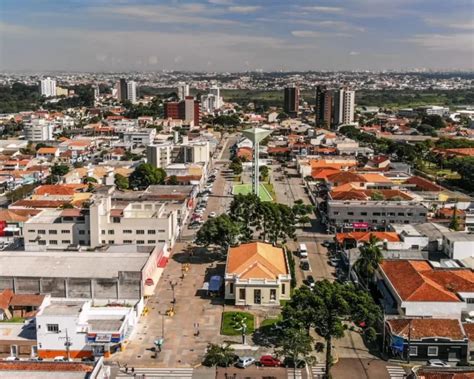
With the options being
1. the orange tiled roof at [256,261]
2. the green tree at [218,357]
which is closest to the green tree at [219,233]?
the orange tiled roof at [256,261]

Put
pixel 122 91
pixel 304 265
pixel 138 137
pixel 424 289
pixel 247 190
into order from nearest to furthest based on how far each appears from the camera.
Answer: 1. pixel 424 289
2. pixel 304 265
3. pixel 247 190
4. pixel 138 137
5. pixel 122 91

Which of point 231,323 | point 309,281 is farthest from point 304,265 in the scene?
point 231,323

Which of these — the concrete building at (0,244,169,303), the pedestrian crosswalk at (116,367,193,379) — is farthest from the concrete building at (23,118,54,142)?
the pedestrian crosswalk at (116,367,193,379)

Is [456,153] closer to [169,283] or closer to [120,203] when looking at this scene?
[120,203]

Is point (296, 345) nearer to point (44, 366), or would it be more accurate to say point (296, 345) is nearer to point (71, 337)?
point (44, 366)

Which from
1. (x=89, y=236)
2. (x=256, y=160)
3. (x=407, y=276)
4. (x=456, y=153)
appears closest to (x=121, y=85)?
(x=456, y=153)

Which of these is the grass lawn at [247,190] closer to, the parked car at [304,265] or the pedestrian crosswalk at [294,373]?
the parked car at [304,265]
